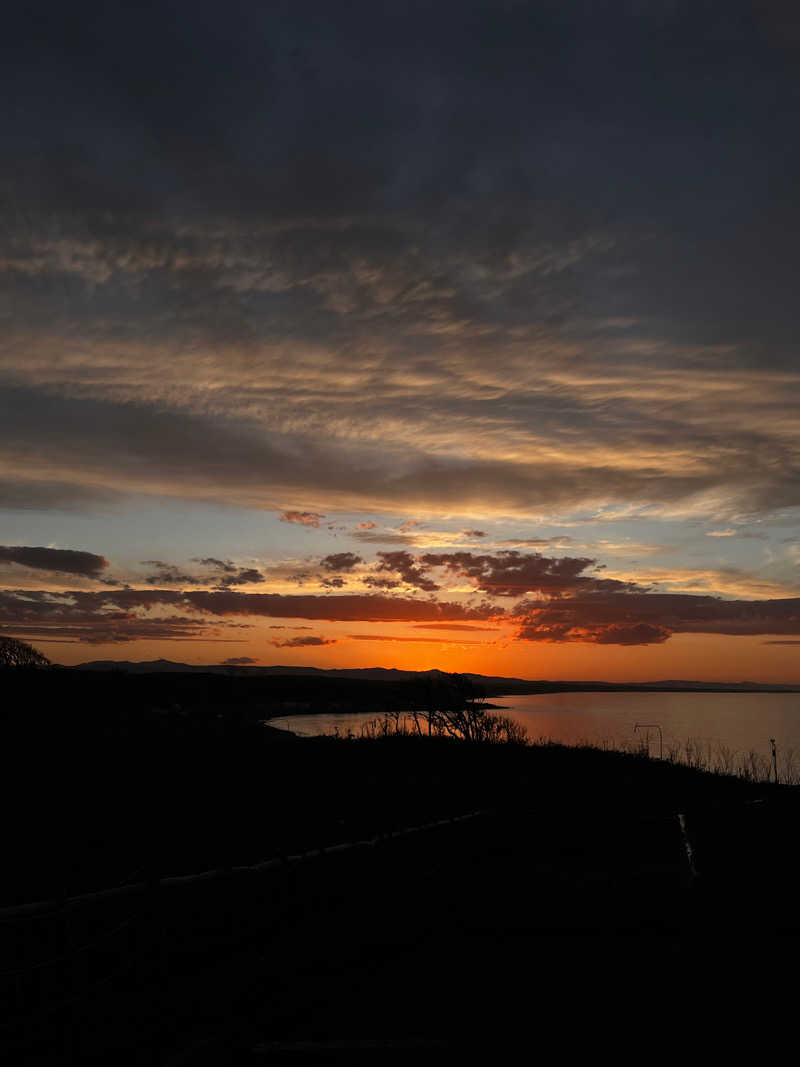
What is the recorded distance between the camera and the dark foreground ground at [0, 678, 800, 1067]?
613cm

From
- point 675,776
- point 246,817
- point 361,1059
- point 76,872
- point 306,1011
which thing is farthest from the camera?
point 675,776

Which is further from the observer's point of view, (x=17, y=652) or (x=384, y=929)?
(x=17, y=652)

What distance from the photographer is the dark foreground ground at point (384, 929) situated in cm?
613

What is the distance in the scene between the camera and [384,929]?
937 centimetres

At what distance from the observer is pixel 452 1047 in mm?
5781

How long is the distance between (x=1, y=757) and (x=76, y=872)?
40.3 feet

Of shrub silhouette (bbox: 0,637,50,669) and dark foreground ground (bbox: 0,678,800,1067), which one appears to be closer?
dark foreground ground (bbox: 0,678,800,1067)

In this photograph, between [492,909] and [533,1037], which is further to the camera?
[492,909]

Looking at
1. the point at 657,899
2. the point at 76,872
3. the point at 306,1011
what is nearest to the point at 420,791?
the point at 76,872

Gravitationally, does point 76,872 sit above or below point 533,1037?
below

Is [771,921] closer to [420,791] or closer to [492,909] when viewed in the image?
[492,909]

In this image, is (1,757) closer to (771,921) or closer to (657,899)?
(657,899)

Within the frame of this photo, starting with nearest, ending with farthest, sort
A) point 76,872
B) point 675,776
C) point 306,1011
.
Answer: point 306,1011 → point 76,872 → point 675,776

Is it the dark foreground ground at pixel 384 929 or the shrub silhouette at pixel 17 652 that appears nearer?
the dark foreground ground at pixel 384 929
